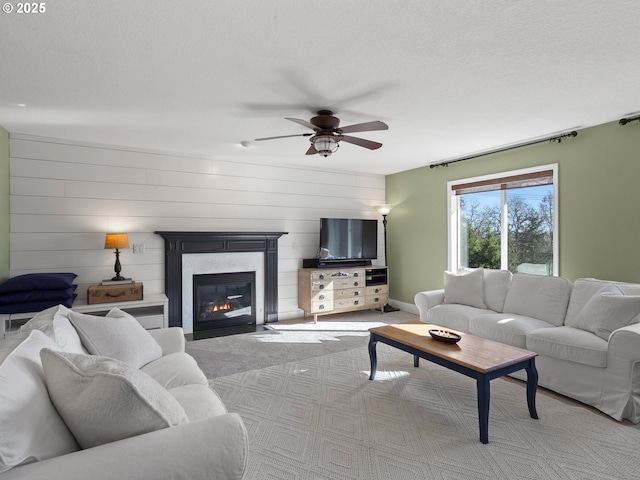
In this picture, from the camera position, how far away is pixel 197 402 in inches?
70.0

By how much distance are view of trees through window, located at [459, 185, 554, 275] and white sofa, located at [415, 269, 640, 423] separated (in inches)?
22.2

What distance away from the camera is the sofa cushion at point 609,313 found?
2.73 meters

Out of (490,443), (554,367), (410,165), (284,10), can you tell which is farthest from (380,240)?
(284,10)

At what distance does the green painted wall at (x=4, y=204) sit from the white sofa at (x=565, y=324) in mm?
4783

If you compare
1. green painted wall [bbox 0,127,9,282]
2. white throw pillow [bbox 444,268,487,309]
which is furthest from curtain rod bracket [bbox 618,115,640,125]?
green painted wall [bbox 0,127,9,282]

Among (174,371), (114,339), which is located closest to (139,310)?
(114,339)

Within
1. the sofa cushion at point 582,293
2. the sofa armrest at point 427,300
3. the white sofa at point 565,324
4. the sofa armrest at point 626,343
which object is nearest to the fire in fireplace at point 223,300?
the sofa armrest at point 427,300

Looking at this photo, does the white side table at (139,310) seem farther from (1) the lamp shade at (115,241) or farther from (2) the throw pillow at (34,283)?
(1) the lamp shade at (115,241)

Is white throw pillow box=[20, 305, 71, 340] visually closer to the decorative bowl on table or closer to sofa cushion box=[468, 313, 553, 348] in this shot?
the decorative bowl on table

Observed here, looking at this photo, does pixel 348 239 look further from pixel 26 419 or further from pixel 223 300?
pixel 26 419

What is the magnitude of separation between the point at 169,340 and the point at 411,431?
189 centimetres

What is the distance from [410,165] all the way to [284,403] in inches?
166

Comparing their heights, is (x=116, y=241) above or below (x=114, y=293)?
above

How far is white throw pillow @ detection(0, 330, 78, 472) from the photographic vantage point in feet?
3.41
